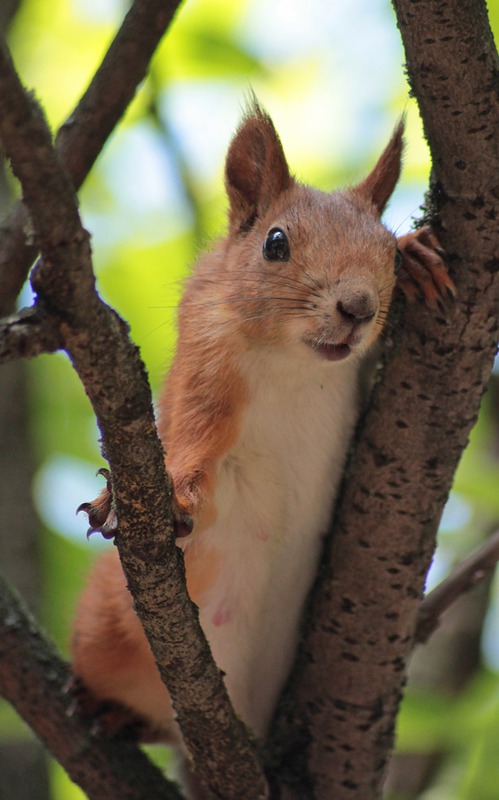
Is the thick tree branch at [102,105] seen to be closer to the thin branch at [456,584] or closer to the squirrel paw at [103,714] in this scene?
the squirrel paw at [103,714]

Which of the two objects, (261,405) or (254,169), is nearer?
(261,405)

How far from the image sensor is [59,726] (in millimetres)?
2621

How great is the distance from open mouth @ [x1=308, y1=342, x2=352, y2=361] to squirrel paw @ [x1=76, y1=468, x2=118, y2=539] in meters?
0.60

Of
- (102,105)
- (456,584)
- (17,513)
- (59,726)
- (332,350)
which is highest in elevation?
(102,105)

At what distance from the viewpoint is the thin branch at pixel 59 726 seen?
2588 mm

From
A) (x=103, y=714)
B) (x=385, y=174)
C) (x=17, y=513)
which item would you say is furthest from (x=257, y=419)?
(x=17, y=513)

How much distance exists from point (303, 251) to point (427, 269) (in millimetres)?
335

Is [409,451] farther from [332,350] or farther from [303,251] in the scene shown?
[303,251]

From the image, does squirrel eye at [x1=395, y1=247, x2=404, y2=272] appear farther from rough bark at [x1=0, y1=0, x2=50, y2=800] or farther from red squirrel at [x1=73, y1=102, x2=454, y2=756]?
rough bark at [x1=0, y1=0, x2=50, y2=800]

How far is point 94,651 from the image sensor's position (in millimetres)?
2785

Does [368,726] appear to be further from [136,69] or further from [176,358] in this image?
[136,69]

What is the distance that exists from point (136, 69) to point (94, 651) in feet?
5.05

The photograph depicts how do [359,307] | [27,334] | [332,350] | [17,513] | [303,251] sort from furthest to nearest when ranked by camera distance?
[17,513] → [303,251] → [332,350] → [359,307] → [27,334]

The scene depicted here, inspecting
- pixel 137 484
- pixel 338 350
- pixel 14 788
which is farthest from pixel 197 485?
pixel 14 788
